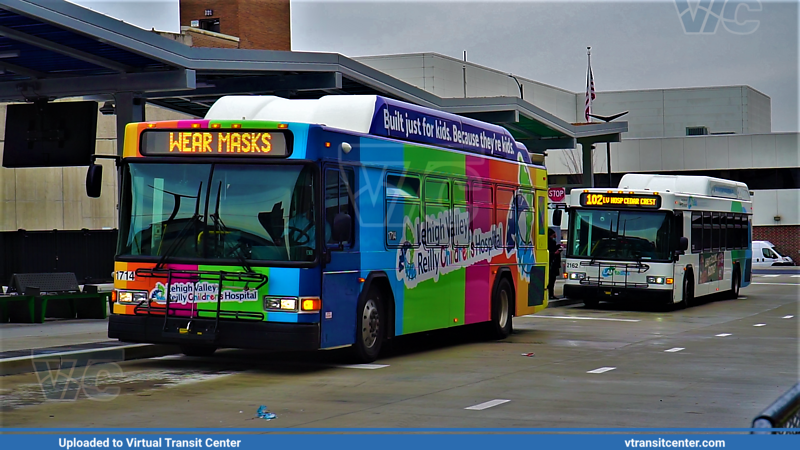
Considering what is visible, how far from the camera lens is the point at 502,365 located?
13.5 m

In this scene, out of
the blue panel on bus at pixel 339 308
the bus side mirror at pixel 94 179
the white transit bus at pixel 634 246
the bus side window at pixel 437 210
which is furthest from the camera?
the white transit bus at pixel 634 246

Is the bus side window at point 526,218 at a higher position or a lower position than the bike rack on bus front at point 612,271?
higher

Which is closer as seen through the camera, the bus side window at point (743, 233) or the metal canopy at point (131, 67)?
the metal canopy at point (131, 67)

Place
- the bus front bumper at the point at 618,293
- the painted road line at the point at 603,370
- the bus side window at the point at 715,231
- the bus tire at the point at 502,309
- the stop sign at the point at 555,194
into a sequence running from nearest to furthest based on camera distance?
the painted road line at the point at 603,370, the bus tire at the point at 502,309, the bus front bumper at the point at 618,293, the bus side window at the point at 715,231, the stop sign at the point at 555,194

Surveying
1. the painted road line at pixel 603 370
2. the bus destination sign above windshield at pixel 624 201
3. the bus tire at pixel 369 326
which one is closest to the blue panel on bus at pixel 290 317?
the bus tire at pixel 369 326

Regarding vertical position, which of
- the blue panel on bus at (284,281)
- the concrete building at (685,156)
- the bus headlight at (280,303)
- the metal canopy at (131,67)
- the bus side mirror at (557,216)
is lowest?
the bus headlight at (280,303)

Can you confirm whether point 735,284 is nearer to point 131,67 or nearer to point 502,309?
point 502,309

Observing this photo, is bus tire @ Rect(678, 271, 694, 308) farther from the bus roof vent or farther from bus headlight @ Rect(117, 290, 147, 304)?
bus headlight @ Rect(117, 290, 147, 304)

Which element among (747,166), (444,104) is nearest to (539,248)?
(444,104)

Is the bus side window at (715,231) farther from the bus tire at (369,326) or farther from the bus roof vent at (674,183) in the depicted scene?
the bus tire at (369,326)

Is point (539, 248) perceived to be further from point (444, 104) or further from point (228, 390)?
point (228, 390)

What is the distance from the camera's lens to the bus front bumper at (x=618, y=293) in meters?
24.2

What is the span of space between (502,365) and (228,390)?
401 cm

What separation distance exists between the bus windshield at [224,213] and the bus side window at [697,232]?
1604 centimetres
